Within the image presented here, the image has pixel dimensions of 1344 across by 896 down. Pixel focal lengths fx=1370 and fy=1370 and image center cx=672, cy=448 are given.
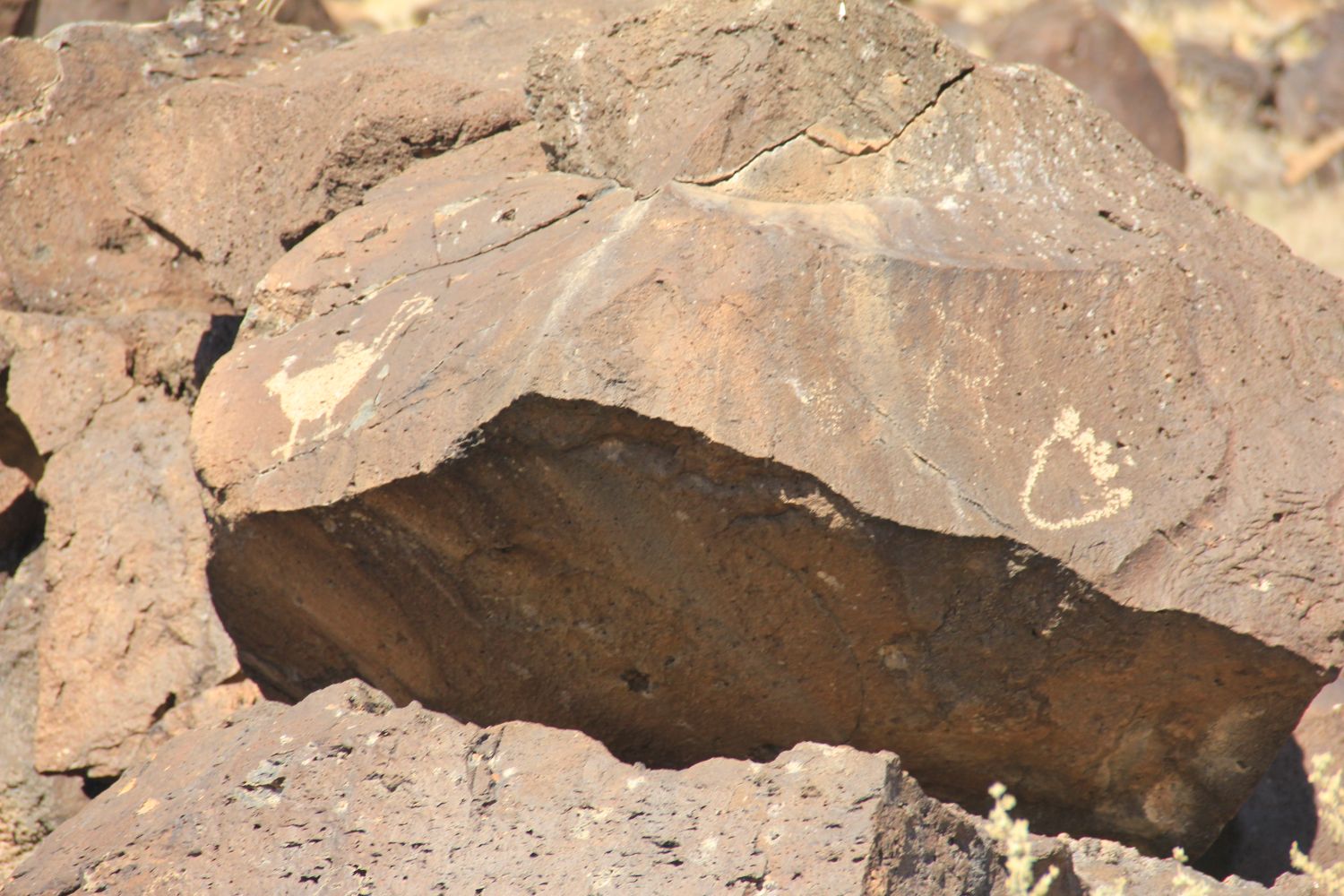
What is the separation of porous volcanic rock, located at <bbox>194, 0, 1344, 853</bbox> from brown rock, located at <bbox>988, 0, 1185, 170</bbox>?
4993 mm

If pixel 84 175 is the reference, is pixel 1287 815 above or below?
below

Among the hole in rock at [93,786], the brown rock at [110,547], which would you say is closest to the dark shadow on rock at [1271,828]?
the brown rock at [110,547]

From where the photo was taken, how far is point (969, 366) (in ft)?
7.67

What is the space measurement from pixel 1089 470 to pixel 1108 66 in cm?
582

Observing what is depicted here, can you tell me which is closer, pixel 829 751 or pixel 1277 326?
pixel 829 751

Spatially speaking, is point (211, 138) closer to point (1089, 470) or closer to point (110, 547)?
→ point (110, 547)

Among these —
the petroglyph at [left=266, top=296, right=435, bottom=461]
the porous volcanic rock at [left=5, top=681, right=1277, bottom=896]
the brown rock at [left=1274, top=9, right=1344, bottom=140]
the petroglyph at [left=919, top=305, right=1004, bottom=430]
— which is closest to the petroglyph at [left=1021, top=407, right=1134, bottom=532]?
the petroglyph at [left=919, top=305, right=1004, bottom=430]

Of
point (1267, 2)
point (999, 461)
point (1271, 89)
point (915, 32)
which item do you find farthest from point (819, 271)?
point (1267, 2)

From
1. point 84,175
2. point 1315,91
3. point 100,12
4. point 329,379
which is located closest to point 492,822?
point 329,379

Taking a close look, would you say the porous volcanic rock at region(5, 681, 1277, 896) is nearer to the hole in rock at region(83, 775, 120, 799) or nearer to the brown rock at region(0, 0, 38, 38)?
the hole in rock at region(83, 775, 120, 799)

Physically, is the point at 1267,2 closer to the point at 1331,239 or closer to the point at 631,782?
the point at 1331,239

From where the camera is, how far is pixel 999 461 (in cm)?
227

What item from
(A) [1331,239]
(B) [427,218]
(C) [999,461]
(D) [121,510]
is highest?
(B) [427,218]

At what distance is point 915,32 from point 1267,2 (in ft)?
31.6
